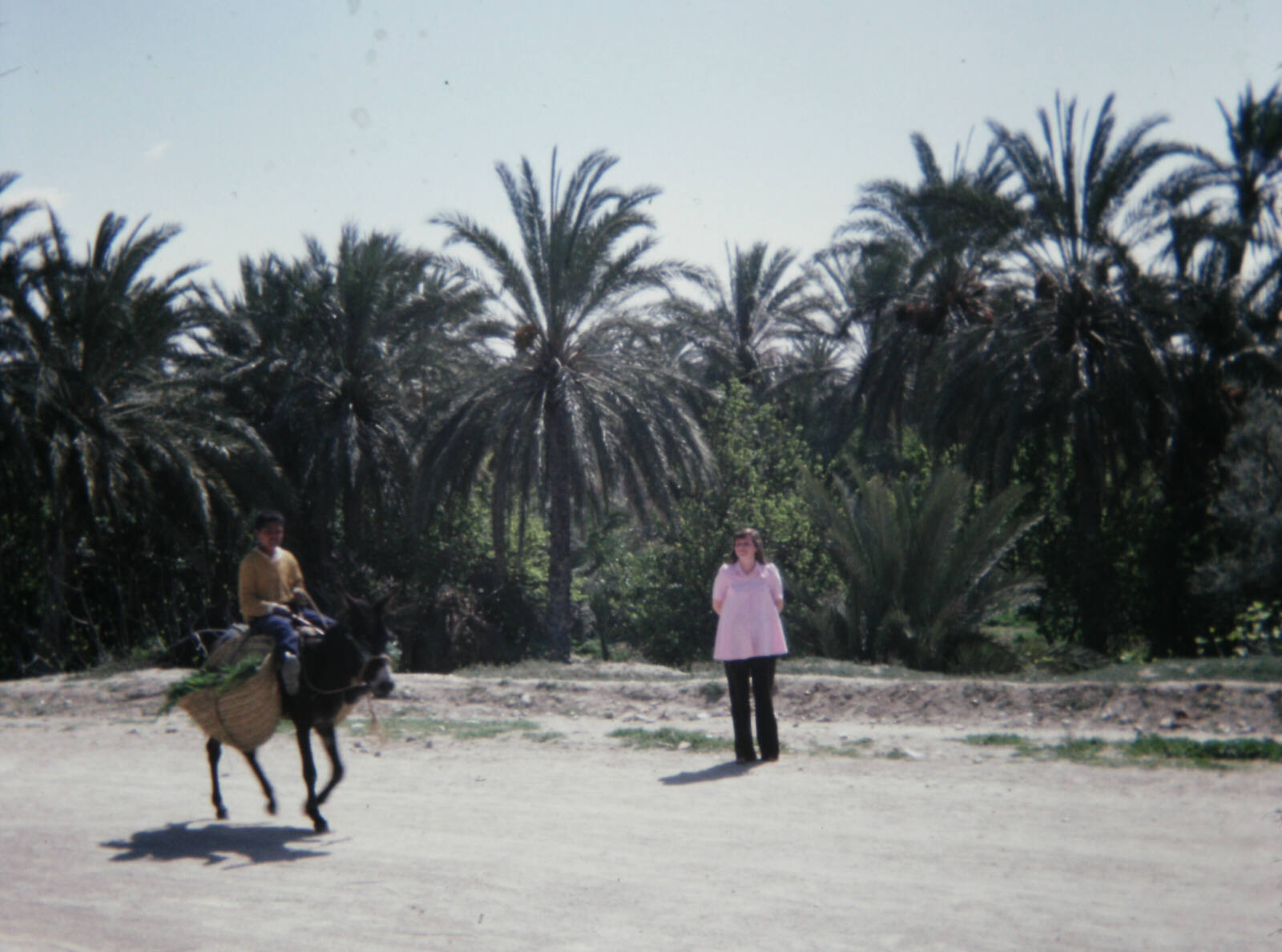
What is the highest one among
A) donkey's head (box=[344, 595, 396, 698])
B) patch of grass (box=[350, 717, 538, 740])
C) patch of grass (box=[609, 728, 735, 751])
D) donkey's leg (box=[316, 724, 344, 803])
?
donkey's head (box=[344, 595, 396, 698])

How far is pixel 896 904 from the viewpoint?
572 centimetres

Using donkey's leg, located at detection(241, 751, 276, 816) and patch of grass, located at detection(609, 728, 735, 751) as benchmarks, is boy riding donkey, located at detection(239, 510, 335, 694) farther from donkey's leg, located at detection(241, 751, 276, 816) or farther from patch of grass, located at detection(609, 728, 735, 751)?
patch of grass, located at detection(609, 728, 735, 751)

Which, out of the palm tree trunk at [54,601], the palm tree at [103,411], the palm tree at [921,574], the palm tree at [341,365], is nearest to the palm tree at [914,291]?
the palm tree at [921,574]

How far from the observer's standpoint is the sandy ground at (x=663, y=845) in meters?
5.42

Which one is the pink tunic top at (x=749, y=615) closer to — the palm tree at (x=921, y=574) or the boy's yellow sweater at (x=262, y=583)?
the boy's yellow sweater at (x=262, y=583)

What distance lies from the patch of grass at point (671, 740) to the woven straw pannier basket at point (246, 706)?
13.8 ft

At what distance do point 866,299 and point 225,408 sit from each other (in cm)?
1412

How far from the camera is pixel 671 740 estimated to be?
11508 millimetres

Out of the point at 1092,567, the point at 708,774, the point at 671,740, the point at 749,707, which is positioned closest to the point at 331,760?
the point at 708,774

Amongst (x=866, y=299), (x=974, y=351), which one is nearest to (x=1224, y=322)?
(x=974, y=351)

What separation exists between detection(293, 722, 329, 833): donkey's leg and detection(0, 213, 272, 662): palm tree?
47.4 ft

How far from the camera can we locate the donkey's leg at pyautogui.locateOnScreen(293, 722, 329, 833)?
754cm

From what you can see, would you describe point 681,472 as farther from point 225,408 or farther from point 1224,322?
point 1224,322

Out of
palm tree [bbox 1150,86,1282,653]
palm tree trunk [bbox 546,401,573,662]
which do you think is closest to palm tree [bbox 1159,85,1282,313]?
palm tree [bbox 1150,86,1282,653]
